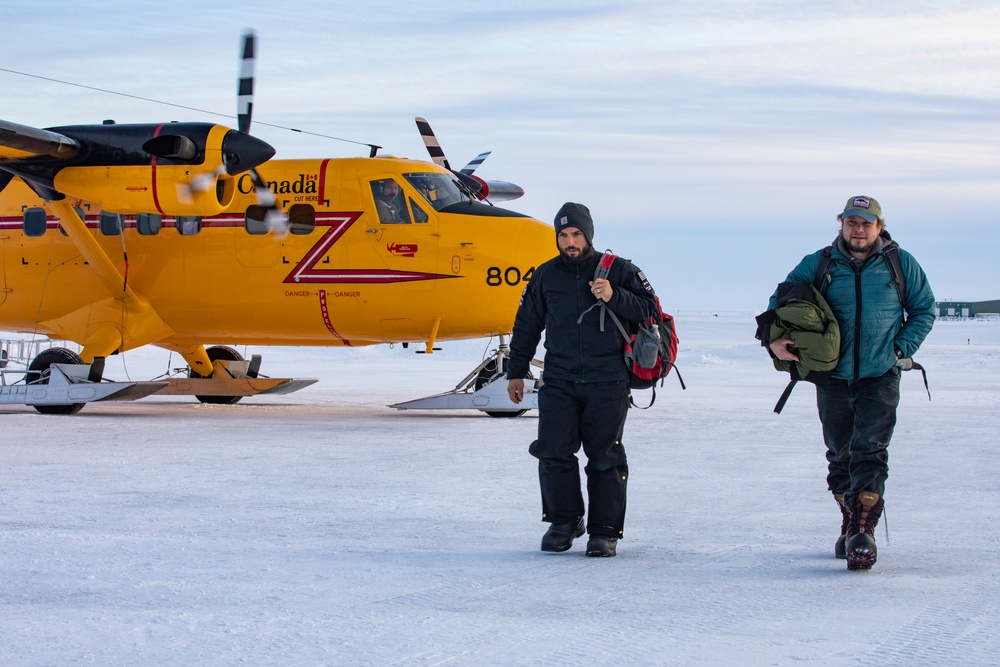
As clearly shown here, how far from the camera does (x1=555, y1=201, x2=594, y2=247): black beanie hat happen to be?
609cm

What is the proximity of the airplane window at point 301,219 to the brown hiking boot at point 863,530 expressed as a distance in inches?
376

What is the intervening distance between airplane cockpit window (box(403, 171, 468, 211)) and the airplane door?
0.10m

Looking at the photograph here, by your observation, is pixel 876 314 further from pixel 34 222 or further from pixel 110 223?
pixel 34 222

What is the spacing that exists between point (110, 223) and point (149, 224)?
0.53m

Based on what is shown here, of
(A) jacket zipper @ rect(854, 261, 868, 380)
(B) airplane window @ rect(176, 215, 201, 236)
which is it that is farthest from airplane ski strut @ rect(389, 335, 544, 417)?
(A) jacket zipper @ rect(854, 261, 868, 380)

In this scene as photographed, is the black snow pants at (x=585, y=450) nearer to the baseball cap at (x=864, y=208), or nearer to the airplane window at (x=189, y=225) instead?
the baseball cap at (x=864, y=208)

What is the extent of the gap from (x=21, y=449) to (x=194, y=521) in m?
4.52

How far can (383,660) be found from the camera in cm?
385

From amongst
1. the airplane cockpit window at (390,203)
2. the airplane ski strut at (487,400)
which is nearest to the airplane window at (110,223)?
the airplane cockpit window at (390,203)

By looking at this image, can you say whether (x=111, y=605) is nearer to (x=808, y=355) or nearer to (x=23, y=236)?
(x=808, y=355)

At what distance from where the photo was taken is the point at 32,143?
12.4m

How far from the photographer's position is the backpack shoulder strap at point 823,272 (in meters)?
5.80

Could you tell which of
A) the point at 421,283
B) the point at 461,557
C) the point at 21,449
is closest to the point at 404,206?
the point at 421,283

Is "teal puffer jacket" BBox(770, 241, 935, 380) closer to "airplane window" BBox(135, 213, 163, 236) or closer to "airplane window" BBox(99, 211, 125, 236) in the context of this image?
"airplane window" BBox(135, 213, 163, 236)
